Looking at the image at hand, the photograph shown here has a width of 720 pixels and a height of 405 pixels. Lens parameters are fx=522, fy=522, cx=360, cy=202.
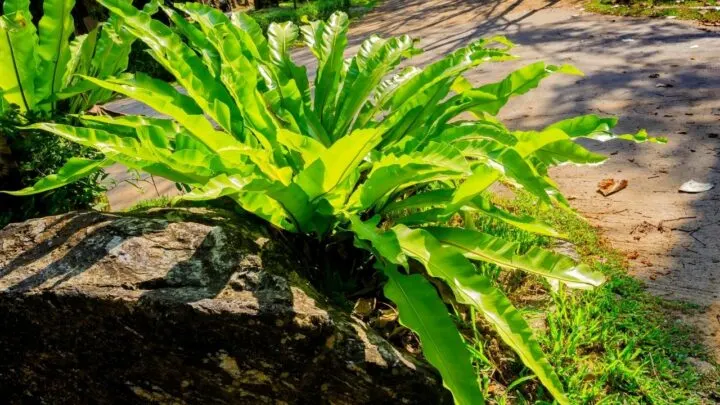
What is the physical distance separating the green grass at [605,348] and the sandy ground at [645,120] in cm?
11

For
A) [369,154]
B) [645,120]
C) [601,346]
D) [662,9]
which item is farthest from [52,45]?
[662,9]

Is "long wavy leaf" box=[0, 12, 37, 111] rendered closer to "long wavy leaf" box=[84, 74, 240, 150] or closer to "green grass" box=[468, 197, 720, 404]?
"long wavy leaf" box=[84, 74, 240, 150]

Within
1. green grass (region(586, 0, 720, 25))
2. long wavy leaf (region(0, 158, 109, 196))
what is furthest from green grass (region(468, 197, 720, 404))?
green grass (region(586, 0, 720, 25))

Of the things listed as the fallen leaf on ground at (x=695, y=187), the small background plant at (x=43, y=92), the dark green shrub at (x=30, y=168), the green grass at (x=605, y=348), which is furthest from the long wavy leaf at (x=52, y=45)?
the fallen leaf on ground at (x=695, y=187)

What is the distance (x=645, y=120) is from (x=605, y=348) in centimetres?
234

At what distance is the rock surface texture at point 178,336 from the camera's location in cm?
132

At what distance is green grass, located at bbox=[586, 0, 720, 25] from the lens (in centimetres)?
612

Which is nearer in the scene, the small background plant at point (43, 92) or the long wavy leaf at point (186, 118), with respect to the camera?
the long wavy leaf at point (186, 118)

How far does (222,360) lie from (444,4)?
11.0m

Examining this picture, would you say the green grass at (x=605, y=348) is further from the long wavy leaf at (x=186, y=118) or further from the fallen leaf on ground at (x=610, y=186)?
the long wavy leaf at (x=186, y=118)

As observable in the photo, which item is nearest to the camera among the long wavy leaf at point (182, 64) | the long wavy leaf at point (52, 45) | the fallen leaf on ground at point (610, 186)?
the long wavy leaf at point (182, 64)

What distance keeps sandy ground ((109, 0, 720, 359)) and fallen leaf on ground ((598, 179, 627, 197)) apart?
0.03 meters

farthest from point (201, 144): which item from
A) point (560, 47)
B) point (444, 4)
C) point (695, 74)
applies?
point (444, 4)

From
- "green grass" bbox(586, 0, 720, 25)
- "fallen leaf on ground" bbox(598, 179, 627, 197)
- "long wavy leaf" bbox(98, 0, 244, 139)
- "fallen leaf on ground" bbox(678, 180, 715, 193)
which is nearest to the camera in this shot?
"long wavy leaf" bbox(98, 0, 244, 139)
